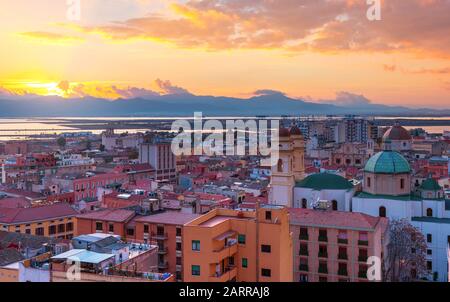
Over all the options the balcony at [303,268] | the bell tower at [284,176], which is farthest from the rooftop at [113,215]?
the bell tower at [284,176]

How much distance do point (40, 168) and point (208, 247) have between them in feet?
106

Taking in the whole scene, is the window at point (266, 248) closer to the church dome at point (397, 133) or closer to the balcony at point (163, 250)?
the balcony at point (163, 250)

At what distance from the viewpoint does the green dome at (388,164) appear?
18.0 meters

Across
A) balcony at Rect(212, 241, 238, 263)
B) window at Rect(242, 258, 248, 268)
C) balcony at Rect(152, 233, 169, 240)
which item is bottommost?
balcony at Rect(152, 233, 169, 240)

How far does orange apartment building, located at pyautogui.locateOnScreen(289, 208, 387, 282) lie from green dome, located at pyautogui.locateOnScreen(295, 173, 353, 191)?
442cm

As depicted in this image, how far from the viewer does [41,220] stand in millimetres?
17750

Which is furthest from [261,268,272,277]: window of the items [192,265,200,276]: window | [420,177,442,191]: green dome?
[420,177,442,191]: green dome

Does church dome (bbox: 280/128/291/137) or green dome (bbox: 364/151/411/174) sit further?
church dome (bbox: 280/128/291/137)

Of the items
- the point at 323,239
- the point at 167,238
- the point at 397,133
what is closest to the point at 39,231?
the point at 167,238

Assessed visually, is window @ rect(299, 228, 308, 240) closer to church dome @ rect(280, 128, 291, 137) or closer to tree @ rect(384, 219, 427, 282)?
tree @ rect(384, 219, 427, 282)

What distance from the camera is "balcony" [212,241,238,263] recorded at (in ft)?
29.5

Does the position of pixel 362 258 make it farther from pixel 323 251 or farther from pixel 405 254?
pixel 405 254

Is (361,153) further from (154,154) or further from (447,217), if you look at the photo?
(447,217)

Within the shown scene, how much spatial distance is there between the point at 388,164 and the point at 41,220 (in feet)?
41.6
